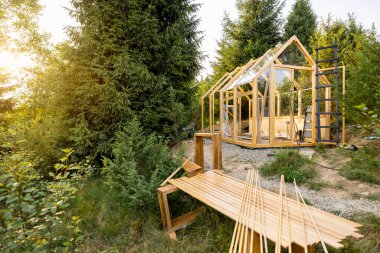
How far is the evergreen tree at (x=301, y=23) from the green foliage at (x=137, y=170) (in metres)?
15.8

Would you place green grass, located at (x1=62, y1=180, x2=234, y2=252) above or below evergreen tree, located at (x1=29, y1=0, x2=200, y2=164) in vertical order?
below

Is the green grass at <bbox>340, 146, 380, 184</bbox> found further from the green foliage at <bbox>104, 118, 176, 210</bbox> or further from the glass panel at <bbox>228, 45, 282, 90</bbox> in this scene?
the glass panel at <bbox>228, 45, 282, 90</bbox>

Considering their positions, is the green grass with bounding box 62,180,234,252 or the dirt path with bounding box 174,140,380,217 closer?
the green grass with bounding box 62,180,234,252

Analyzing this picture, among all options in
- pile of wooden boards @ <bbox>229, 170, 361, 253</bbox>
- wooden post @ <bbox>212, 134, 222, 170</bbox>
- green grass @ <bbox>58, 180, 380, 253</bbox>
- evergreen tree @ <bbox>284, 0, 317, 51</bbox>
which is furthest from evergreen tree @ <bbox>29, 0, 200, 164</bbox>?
evergreen tree @ <bbox>284, 0, 317, 51</bbox>

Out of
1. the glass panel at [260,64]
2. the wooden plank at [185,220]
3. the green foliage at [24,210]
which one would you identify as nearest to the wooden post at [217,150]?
the wooden plank at [185,220]

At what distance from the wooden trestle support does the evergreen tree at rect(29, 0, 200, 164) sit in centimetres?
382

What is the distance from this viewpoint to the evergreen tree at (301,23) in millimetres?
15523

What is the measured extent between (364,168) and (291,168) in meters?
1.40

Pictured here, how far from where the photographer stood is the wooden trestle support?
4.55 ft

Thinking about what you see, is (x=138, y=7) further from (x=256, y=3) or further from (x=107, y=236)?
(x=256, y=3)

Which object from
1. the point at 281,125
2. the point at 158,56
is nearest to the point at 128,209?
the point at 158,56

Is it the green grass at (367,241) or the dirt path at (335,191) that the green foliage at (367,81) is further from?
the green grass at (367,241)

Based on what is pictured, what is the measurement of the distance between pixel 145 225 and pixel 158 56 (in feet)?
17.3

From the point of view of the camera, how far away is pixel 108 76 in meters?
5.93
